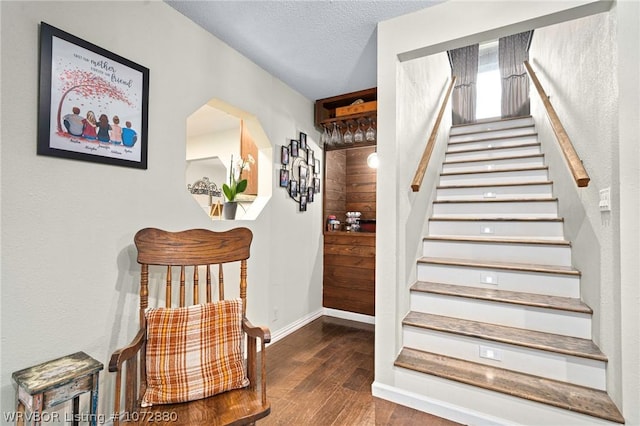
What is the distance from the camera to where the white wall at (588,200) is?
4.52 feet

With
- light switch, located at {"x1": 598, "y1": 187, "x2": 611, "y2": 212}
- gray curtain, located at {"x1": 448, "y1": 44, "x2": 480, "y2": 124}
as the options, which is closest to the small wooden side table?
light switch, located at {"x1": 598, "y1": 187, "x2": 611, "y2": 212}

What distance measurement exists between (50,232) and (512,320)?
272 centimetres

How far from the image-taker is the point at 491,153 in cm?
374

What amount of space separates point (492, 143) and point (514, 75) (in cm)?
215

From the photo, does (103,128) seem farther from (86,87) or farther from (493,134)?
(493,134)

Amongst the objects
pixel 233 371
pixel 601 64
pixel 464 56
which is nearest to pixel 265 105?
pixel 233 371

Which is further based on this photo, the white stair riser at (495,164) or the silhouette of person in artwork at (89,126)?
the white stair riser at (495,164)

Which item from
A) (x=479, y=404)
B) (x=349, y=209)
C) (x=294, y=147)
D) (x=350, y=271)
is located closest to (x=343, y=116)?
(x=294, y=147)

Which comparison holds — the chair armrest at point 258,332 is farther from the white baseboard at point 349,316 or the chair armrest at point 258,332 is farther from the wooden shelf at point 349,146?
the wooden shelf at point 349,146

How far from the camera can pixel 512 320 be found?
2.02 metres

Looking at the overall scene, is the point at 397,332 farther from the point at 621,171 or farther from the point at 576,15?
the point at 576,15

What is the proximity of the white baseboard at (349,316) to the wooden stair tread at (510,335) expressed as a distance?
1.18 meters

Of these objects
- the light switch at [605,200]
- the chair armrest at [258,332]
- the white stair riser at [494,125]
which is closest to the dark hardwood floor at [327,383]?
the chair armrest at [258,332]

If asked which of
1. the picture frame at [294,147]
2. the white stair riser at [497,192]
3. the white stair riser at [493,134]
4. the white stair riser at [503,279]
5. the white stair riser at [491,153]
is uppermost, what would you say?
the white stair riser at [493,134]
